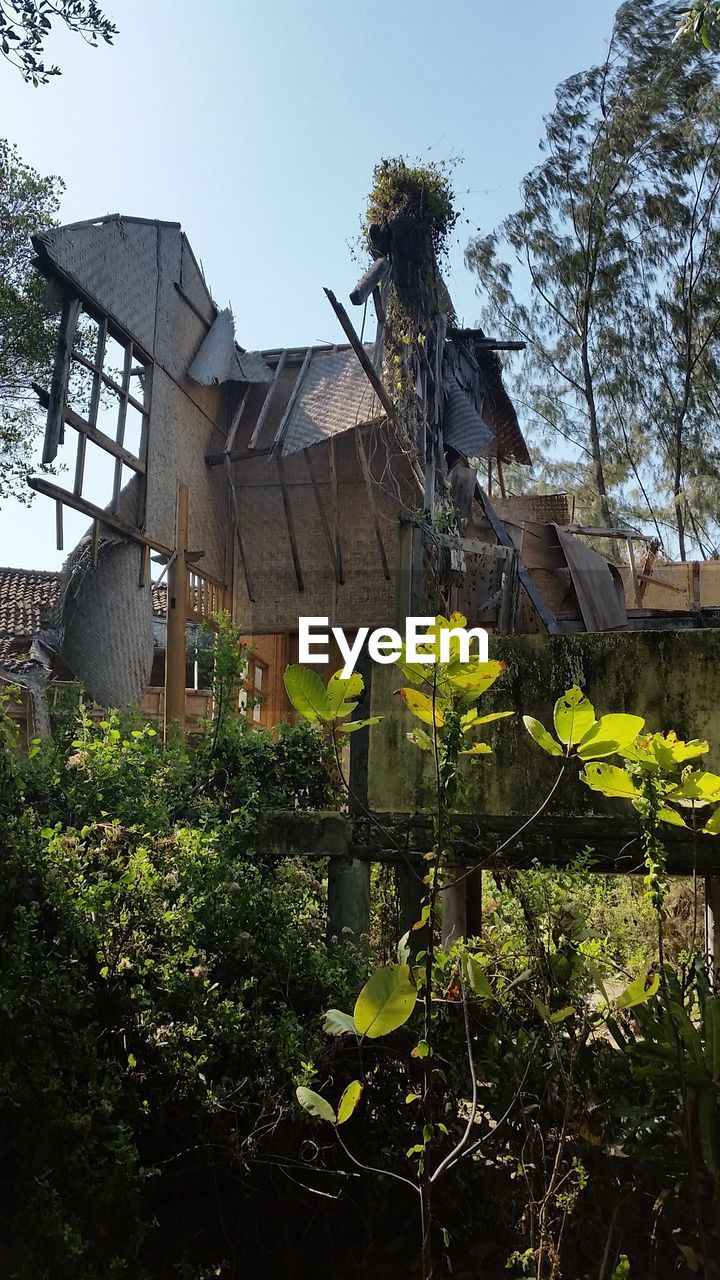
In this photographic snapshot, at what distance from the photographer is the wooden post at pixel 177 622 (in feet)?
24.5

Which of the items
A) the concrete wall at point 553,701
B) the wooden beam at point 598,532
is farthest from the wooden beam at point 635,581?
the concrete wall at point 553,701

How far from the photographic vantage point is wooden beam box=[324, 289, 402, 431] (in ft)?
25.3

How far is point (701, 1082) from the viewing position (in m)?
2.16

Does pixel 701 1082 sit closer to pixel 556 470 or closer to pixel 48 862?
pixel 48 862

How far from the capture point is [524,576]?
9.22m

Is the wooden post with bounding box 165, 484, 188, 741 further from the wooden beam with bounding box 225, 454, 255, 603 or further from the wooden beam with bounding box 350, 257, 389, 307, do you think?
the wooden beam with bounding box 350, 257, 389, 307

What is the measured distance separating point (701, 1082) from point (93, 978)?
161 cm

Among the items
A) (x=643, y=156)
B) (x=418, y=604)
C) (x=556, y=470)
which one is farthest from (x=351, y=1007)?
(x=556, y=470)

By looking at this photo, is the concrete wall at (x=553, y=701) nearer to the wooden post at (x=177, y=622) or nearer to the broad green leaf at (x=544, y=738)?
the broad green leaf at (x=544, y=738)

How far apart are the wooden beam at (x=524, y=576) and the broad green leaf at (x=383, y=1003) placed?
24.6 ft

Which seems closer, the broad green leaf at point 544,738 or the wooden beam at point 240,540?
the broad green leaf at point 544,738

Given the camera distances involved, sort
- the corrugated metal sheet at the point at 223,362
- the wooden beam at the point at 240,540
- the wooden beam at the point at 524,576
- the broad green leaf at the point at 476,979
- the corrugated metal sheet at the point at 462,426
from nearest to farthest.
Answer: the broad green leaf at the point at 476,979
the wooden beam at the point at 524,576
the corrugated metal sheet at the point at 462,426
the corrugated metal sheet at the point at 223,362
the wooden beam at the point at 240,540

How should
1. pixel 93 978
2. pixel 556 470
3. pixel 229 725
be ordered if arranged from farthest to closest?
pixel 556 470, pixel 229 725, pixel 93 978

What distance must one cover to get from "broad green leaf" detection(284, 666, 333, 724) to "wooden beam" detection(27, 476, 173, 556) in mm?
6082
